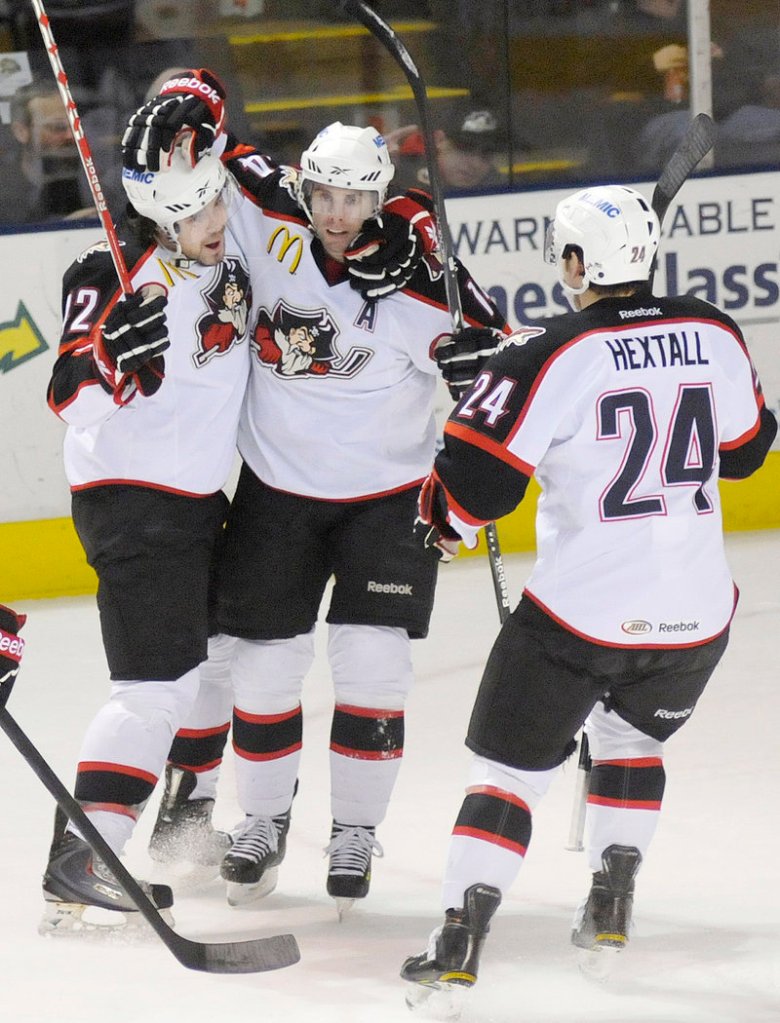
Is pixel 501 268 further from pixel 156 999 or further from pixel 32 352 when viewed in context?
pixel 156 999

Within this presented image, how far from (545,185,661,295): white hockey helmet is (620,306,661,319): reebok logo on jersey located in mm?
50

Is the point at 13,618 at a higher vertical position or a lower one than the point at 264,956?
higher

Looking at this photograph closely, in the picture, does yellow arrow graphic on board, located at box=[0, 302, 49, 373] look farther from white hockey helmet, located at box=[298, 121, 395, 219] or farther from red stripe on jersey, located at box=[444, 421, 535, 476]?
red stripe on jersey, located at box=[444, 421, 535, 476]

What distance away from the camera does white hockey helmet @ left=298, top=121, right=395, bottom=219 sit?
2707 millimetres

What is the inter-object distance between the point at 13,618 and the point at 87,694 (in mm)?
1625

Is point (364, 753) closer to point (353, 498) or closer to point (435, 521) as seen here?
point (353, 498)

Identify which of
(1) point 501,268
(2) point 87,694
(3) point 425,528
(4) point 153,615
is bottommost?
(2) point 87,694

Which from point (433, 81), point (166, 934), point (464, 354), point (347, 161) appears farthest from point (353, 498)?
point (433, 81)

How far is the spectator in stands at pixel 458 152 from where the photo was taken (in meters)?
5.27

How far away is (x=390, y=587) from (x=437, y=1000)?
67 centimetres

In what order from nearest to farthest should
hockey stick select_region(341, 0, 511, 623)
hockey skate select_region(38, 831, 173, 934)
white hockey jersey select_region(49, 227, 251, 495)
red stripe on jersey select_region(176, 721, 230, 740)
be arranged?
hockey skate select_region(38, 831, 173, 934)
white hockey jersey select_region(49, 227, 251, 495)
hockey stick select_region(341, 0, 511, 623)
red stripe on jersey select_region(176, 721, 230, 740)

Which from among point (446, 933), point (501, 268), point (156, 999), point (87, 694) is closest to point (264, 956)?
point (156, 999)

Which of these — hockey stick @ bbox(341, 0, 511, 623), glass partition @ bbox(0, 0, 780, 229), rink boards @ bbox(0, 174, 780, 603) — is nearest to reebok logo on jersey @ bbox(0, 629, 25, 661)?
hockey stick @ bbox(341, 0, 511, 623)

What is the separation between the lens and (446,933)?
2416mm
